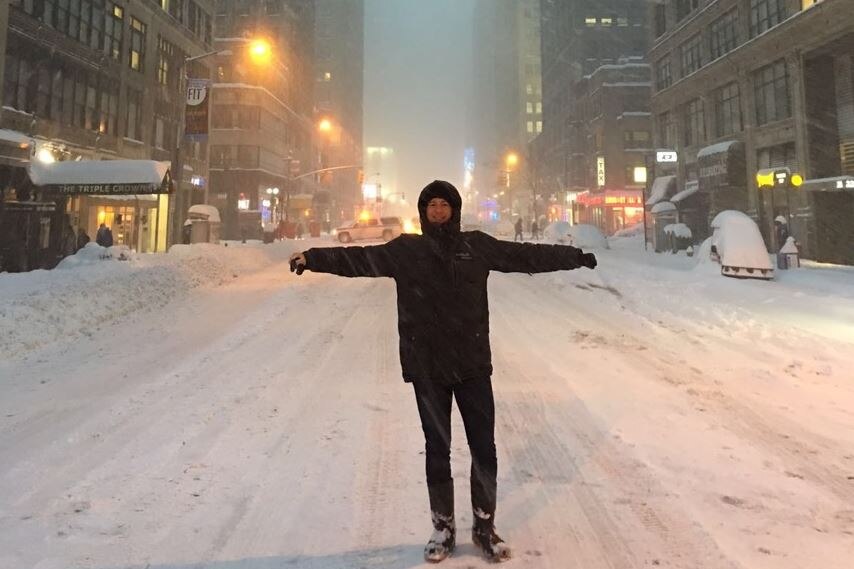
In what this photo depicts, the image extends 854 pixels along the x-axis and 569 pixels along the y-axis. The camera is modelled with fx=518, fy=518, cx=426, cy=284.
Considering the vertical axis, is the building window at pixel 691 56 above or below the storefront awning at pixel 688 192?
above

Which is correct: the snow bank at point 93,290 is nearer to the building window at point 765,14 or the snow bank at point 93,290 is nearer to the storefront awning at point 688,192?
the storefront awning at point 688,192

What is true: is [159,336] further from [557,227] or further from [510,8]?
[510,8]

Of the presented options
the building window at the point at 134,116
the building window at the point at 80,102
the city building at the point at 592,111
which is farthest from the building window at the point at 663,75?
the building window at the point at 80,102

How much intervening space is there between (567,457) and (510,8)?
192786 mm

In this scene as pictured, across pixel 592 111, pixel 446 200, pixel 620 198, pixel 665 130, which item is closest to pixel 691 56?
pixel 665 130

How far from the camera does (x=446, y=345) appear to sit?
10.3 feet

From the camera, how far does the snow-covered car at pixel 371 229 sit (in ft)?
124

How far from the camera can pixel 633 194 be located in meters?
59.5

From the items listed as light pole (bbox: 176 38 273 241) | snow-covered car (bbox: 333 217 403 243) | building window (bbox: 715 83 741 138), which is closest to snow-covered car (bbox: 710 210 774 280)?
light pole (bbox: 176 38 273 241)

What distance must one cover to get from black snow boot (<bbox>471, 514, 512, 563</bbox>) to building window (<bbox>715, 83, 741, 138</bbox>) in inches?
1506

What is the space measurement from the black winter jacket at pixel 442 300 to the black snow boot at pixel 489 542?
2.86 ft

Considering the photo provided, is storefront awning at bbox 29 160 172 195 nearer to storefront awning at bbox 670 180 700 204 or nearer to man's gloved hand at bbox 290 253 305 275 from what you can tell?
man's gloved hand at bbox 290 253 305 275

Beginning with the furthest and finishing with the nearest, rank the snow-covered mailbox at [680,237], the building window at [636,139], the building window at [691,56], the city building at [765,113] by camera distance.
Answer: the building window at [636,139] < the building window at [691,56] < the snow-covered mailbox at [680,237] < the city building at [765,113]

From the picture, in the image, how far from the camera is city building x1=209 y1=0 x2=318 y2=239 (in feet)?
185
